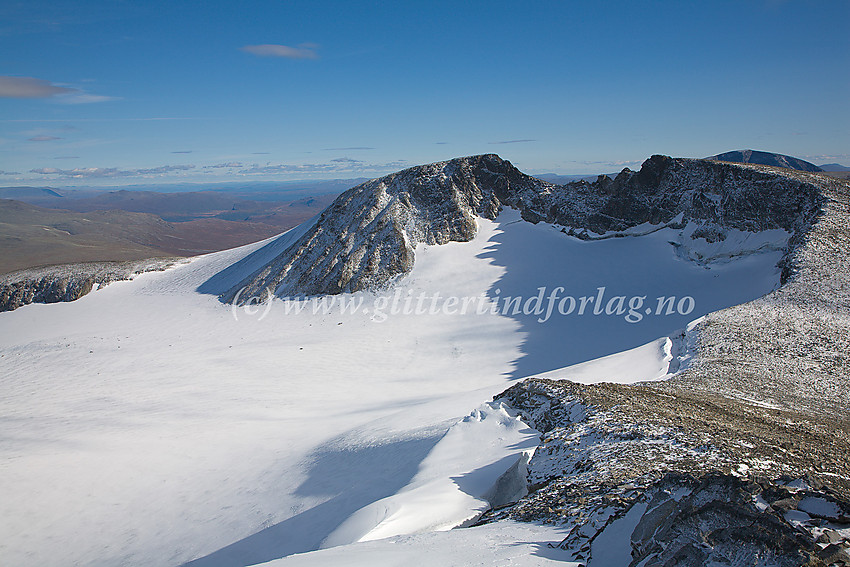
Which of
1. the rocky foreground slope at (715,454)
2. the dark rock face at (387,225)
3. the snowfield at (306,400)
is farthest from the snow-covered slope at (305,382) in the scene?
the rocky foreground slope at (715,454)

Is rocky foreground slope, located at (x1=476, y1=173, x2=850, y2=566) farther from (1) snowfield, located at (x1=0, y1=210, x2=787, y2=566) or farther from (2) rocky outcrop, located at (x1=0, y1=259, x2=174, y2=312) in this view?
(2) rocky outcrop, located at (x1=0, y1=259, x2=174, y2=312)

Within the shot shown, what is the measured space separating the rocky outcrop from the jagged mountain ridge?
1200cm

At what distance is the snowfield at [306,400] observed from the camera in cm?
1005

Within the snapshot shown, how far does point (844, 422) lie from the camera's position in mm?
12086

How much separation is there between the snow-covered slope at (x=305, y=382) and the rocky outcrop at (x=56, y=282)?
1.48 metres

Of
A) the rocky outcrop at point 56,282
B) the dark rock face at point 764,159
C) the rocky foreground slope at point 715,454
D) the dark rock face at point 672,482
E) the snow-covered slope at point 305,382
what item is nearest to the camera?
the dark rock face at point 672,482

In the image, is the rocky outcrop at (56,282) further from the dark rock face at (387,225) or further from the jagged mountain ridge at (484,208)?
the dark rock face at (387,225)

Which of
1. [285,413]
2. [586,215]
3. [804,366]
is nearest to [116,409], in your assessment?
[285,413]

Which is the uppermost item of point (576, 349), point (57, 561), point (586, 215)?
point (586, 215)

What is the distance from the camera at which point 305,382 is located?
78.6 feet

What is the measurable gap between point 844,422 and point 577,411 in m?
7.52

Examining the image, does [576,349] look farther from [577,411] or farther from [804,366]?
[577,411]

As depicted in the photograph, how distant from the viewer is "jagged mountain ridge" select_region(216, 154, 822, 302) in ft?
111

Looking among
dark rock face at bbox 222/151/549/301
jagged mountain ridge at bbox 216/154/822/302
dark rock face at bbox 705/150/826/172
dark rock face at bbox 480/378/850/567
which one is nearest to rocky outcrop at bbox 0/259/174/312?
jagged mountain ridge at bbox 216/154/822/302
